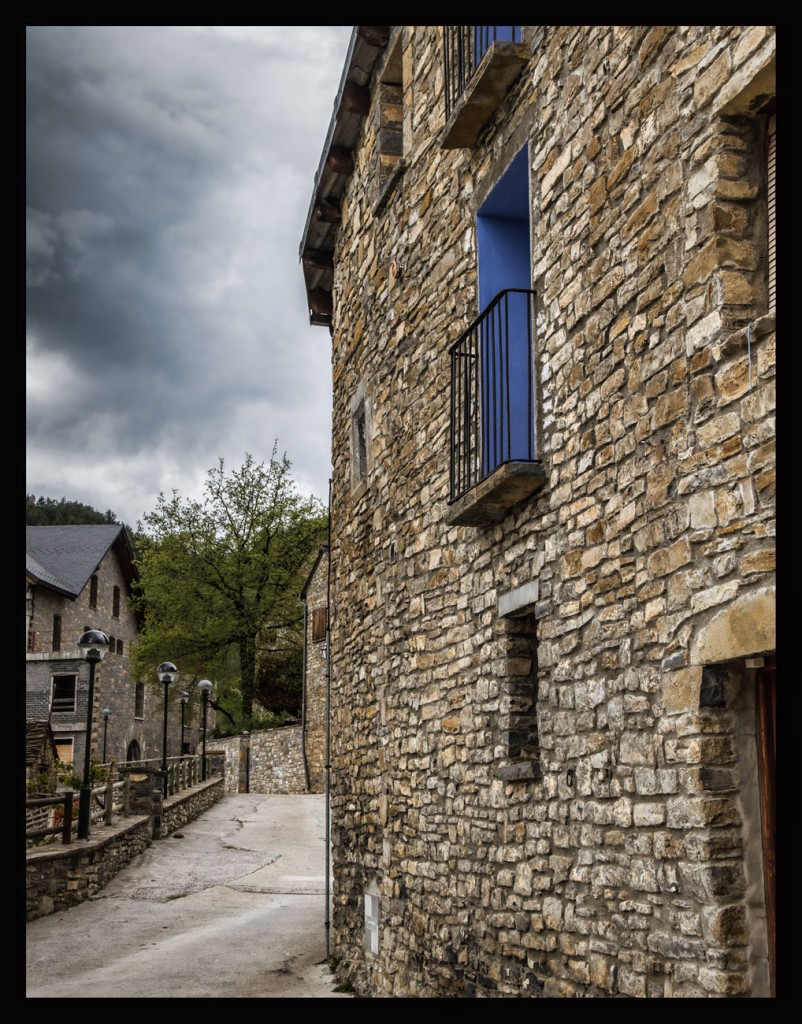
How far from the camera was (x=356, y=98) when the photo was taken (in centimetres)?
1006

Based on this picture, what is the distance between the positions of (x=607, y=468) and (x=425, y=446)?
301cm

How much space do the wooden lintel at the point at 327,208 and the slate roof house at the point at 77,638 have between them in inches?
907

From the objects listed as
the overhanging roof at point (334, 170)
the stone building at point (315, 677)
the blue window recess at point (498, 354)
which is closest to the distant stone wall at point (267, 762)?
the stone building at point (315, 677)

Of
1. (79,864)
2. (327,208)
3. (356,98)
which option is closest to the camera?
(356,98)

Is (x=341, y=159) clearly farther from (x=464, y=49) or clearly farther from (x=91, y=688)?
(x=91, y=688)

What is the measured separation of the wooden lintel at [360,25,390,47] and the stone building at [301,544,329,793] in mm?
22451

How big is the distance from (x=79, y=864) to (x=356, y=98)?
1004 centimetres

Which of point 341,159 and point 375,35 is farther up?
point 375,35

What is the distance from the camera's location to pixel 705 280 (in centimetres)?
436

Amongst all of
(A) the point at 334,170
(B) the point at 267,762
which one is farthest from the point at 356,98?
(B) the point at 267,762

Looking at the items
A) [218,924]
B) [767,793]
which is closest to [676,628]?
[767,793]

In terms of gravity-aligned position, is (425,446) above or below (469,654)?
above

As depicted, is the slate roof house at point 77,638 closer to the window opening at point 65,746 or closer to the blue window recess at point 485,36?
the window opening at point 65,746
